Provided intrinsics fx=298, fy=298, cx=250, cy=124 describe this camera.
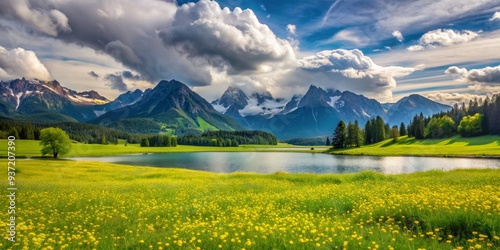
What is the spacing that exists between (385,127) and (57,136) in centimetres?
16035

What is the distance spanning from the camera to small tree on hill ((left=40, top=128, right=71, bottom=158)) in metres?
96.0

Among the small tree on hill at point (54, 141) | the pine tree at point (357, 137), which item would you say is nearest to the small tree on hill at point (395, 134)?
the pine tree at point (357, 137)

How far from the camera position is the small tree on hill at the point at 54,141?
96.0 m

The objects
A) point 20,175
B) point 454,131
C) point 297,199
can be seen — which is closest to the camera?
point 297,199

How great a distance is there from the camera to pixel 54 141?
97250 mm

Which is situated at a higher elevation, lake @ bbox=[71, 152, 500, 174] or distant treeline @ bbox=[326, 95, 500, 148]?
distant treeline @ bbox=[326, 95, 500, 148]

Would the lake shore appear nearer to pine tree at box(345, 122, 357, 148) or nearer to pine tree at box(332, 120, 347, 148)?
pine tree at box(332, 120, 347, 148)

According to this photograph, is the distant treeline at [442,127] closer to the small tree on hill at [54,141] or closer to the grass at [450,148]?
the grass at [450,148]

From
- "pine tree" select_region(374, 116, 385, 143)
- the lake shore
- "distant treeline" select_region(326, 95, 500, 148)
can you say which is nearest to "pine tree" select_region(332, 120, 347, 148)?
"distant treeline" select_region(326, 95, 500, 148)

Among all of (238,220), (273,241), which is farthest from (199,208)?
(273,241)

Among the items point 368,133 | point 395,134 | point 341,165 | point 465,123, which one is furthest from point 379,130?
point 341,165

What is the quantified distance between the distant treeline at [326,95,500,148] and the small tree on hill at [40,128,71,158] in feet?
392

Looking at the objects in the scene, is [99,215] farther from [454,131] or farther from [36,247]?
[454,131]

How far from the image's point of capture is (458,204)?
11.4 m
